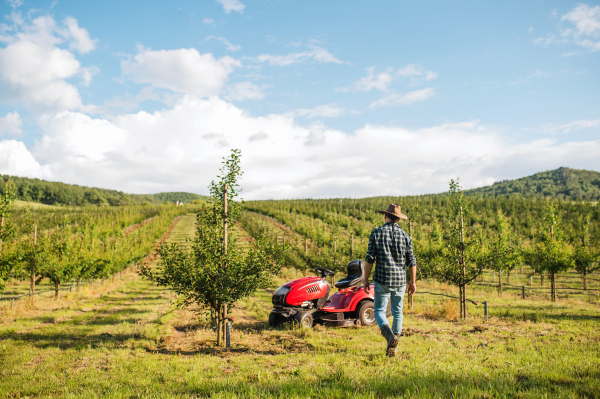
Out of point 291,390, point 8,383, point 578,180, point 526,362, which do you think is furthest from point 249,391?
point 578,180

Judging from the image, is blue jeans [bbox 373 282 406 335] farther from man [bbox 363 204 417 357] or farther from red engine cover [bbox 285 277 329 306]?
red engine cover [bbox 285 277 329 306]

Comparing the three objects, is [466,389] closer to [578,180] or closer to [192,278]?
[192,278]

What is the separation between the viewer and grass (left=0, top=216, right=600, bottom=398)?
12.9ft

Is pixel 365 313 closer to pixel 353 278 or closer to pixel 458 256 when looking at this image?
pixel 353 278

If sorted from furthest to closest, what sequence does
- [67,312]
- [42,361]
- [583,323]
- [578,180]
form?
[578,180], [67,312], [583,323], [42,361]

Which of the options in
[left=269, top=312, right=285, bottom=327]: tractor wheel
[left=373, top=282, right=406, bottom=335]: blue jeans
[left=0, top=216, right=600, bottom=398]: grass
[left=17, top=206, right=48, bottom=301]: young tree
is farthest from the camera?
[left=17, top=206, right=48, bottom=301]: young tree

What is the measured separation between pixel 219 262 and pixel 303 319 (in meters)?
Answer: 2.83

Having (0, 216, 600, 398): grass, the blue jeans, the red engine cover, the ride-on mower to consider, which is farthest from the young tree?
the blue jeans

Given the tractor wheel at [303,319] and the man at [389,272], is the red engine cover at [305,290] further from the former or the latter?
the man at [389,272]

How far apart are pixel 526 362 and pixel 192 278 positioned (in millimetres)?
6546

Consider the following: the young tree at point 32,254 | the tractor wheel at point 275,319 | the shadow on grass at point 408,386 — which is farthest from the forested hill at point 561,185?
the shadow on grass at point 408,386

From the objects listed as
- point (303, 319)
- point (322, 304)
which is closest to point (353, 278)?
point (322, 304)

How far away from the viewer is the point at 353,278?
9508 millimetres

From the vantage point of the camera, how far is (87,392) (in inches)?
180
